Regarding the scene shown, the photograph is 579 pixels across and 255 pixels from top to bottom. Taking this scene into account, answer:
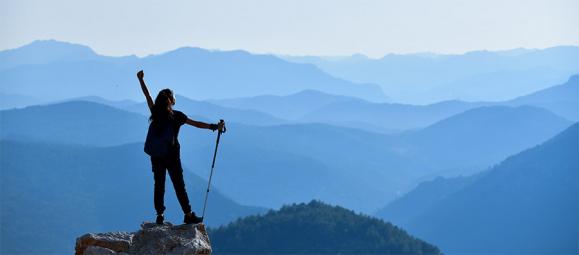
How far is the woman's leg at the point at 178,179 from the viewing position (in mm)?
17844

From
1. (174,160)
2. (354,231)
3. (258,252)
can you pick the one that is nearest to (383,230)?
(354,231)

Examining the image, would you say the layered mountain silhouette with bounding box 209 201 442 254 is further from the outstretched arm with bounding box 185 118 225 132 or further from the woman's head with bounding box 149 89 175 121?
the woman's head with bounding box 149 89 175 121

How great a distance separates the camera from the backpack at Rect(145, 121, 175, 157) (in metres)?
17.5

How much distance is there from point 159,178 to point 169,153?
2.03 ft

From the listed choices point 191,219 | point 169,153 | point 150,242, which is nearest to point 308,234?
point 191,219

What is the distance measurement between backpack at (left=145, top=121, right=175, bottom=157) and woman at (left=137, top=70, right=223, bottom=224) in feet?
0.09

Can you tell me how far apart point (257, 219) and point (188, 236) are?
569 ft

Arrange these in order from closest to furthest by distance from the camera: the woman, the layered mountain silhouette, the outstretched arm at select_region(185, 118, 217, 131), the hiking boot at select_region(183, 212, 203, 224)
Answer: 1. the outstretched arm at select_region(185, 118, 217, 131)
2. the woman
3. the hiking boot at select_region(183, 212, 203, 224)
4. the layered mountain silhouette

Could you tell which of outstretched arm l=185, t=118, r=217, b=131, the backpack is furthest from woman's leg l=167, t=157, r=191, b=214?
outstretched arm l=185, t=118, r=217, b=131

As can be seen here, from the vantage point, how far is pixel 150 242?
1738cm

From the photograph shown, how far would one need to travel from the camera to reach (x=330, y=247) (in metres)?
186

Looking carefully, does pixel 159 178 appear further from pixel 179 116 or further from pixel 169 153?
pixel 179 116

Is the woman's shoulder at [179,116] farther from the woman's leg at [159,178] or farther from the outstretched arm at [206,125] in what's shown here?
the woman's leg at [159,178]

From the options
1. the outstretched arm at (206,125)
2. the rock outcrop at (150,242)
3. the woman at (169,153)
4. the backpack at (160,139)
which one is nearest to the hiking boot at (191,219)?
the woman at (169,153)
